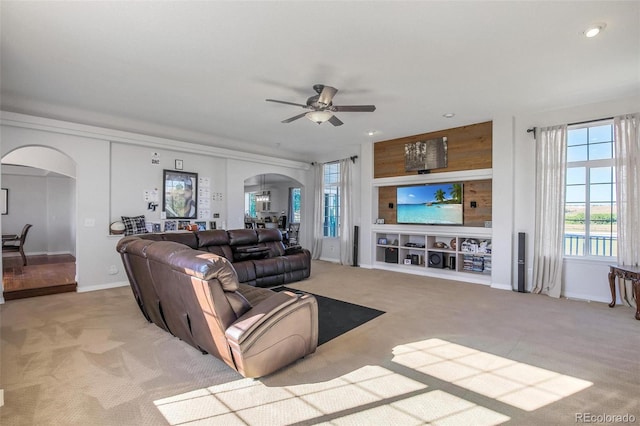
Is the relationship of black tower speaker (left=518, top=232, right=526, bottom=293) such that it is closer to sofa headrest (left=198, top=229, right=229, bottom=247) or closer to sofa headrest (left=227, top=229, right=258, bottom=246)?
sofa headrest (left=227, top=229, right=258, bottom=246)

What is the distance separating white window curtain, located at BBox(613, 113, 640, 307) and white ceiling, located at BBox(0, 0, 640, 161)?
0.49 metres

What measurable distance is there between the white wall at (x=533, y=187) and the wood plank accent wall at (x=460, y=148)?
18.3 inches

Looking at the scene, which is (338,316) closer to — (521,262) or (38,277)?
(521,262)

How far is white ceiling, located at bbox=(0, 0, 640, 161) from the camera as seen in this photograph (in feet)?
8.13

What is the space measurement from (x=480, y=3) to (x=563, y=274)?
4215 millimetres

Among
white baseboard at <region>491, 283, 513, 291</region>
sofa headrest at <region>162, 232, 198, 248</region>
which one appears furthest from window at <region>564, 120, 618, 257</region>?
sofa headrest at <region>162, 232, 198, 248</region>

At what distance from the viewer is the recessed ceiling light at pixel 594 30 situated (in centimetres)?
264

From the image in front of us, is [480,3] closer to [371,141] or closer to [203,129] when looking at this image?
[371,141]

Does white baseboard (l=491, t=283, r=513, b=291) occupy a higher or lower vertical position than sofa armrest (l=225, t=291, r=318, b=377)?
lower

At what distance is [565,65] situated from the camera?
3.36 meters

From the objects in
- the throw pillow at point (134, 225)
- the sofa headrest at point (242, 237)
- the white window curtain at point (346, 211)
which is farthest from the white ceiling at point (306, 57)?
the white window curtain at point (346, 211)

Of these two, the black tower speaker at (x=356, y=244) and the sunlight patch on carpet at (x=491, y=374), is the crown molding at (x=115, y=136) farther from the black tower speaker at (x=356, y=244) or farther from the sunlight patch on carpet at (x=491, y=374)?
the sunlight patch on carpet at (x=491, y=374)

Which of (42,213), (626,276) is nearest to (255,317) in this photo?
(626,276)

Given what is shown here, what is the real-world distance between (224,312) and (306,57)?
101 inches
